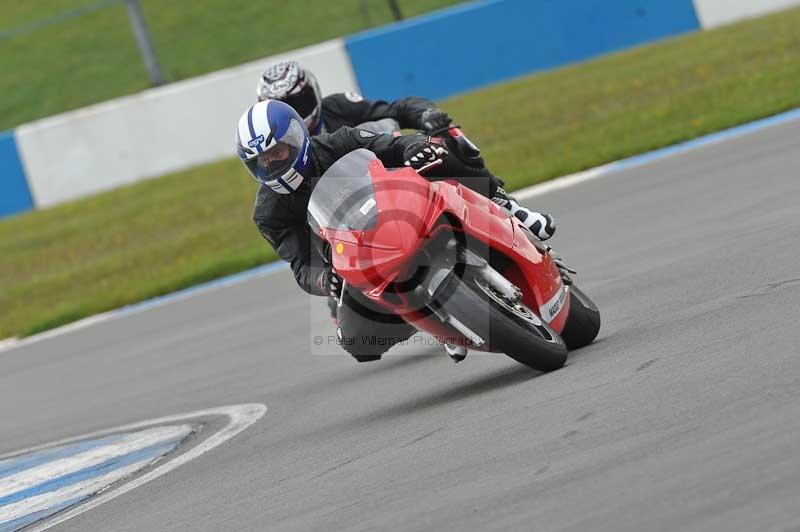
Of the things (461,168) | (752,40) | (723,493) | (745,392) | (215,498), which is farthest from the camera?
(752,40)

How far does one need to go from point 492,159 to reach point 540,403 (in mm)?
10974

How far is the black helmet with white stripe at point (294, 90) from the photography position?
8.90m

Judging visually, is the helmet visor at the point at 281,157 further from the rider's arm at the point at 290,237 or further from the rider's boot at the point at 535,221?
the rider's boot at the point at 535,221

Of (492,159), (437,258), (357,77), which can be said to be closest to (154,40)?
(357,77)

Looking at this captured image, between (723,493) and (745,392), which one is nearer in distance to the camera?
(723,493)

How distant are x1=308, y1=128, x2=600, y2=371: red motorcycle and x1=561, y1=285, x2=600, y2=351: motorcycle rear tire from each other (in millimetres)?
236

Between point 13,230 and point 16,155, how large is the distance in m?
1.31

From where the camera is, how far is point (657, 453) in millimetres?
4559

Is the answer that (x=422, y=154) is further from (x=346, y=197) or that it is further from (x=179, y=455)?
(x=179, y=455)

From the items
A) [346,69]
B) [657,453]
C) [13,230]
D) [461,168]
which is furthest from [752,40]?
[657,453]

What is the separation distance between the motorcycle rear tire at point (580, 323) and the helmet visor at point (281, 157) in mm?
1447

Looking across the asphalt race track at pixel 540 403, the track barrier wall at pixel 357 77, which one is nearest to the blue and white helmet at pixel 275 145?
the asphalt race track at pixel 540 403

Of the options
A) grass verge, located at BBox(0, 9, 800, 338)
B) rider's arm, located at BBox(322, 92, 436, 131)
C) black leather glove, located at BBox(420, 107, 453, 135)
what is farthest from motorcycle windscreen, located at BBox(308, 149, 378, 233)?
grass verge, located at BBox(0, 9, 800, 338)

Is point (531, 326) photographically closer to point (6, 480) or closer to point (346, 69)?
point (6, 480)
